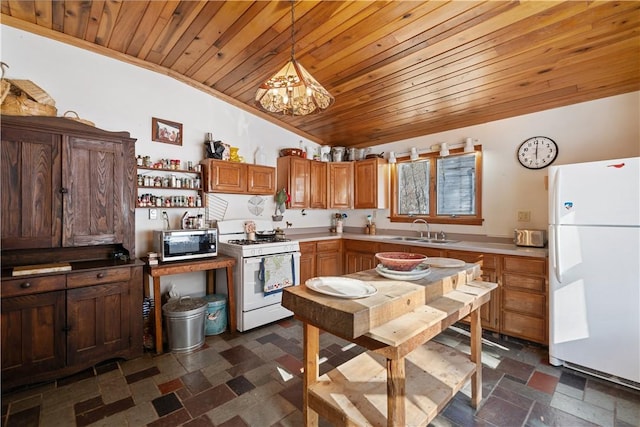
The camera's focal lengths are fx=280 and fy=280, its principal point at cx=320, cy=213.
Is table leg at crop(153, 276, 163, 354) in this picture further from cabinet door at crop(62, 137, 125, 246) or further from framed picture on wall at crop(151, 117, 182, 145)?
framed picture on wall at crop(151, 117, 182, 145)

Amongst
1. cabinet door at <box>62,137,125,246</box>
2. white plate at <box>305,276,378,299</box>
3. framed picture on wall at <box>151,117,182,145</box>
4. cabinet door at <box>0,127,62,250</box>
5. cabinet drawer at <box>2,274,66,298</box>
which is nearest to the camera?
white plate at <box>305,276,378,299</box>

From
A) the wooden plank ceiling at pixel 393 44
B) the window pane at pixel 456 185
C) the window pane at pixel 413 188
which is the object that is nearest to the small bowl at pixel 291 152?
the wooden plank ceiling at pixel 393 44

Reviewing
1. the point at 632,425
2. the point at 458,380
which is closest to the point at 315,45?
the point at 458,380

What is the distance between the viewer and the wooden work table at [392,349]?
1136 millimetres

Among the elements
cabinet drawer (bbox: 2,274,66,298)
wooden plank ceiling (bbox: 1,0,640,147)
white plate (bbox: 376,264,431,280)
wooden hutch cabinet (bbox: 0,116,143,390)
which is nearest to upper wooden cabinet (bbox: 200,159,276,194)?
wooden hutch cabinet (bbox: 0,116,143,390)

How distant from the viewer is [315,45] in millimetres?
2338

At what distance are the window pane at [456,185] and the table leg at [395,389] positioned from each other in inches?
117

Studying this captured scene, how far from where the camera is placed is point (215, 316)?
291 centimetres

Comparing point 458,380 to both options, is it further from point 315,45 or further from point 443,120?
point 443,120

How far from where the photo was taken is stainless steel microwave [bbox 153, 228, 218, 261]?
270 centimetres

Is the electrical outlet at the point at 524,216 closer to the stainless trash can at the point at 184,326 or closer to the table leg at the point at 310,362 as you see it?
the table leg at the point at 310,362

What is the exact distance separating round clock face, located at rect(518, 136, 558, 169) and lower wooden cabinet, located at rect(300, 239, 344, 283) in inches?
98.7

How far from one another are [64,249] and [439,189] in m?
4.24

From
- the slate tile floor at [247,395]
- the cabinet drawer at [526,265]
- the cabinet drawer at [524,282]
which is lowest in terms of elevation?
the slate tile floor at [247,395]
